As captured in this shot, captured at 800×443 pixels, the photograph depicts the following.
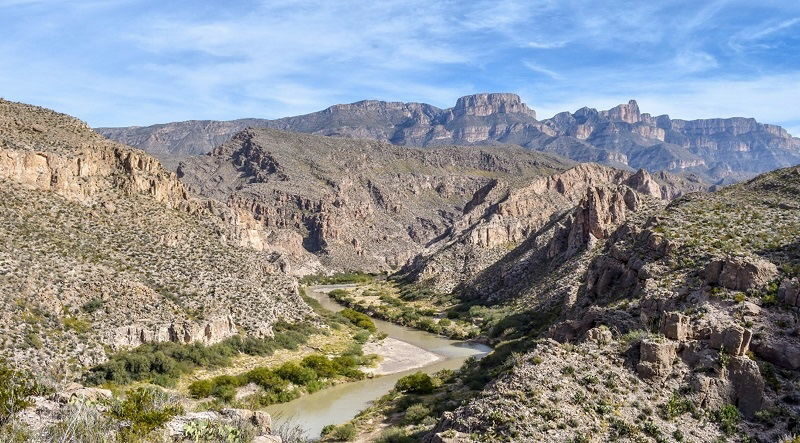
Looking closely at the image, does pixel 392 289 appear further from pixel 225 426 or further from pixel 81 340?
pixel 225 426

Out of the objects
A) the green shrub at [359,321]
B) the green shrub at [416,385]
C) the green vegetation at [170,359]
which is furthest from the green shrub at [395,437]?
the green shrub at [359,321]

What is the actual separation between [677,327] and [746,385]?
370 centimetres

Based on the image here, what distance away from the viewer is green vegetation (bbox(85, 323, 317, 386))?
4225 centimetres

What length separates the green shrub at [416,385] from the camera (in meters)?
44.2

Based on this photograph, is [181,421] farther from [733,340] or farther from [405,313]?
[405,313]

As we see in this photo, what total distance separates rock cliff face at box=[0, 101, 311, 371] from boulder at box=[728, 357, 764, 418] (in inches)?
1541

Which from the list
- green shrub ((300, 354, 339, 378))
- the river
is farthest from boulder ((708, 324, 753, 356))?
green shrub ((300, 354, 339, 378))

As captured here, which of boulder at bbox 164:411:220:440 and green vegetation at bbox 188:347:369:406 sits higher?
boulder at bbox 164:411:220:440

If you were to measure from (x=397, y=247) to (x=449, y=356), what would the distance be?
13172 cm

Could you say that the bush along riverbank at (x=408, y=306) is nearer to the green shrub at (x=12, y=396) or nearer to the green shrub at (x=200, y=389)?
the green shrub at (x=200, y=389)

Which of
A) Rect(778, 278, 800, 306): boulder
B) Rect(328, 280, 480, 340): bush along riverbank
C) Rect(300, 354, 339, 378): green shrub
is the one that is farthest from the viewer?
Rect(328, 280, 480, 340): bush along riverbank

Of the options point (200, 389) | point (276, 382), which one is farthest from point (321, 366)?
point (200, 389)

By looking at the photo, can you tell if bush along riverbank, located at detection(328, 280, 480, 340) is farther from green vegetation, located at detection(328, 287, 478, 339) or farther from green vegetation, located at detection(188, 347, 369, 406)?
green vegetation, located at detection(188, 347, 369, 406)

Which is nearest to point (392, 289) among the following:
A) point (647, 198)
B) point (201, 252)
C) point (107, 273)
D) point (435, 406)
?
point (647, 198)
